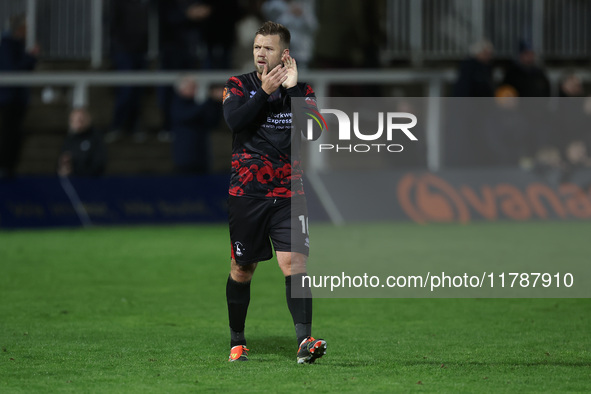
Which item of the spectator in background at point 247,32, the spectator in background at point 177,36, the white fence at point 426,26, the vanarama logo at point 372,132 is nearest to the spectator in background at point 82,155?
the spectator in background at point 177,36

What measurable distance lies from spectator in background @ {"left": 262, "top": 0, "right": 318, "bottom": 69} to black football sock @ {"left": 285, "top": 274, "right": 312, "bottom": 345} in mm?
11836

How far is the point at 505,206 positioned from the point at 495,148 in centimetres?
116

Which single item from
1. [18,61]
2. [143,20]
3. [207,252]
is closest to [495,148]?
[207,252]

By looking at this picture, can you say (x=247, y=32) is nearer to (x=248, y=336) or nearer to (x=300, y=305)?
(x=248, y=336)

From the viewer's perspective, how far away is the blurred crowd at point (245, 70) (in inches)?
594

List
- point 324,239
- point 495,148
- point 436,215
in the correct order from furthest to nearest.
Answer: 1. point 436,215
2. point 495,148
3. point 324,239

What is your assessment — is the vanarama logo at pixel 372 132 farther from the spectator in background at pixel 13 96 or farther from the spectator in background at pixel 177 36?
the spectator in background at pixel 13 96

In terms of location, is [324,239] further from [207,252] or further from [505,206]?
[505,206]

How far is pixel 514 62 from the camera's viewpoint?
17969mm

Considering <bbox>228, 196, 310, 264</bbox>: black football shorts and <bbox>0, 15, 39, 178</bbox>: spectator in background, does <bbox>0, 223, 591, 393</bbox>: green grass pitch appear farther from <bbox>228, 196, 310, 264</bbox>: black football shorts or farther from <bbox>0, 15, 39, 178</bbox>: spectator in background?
<bbox>0, 15, 39, 178</bbox>: spectator in background

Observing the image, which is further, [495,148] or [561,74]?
[561,74]

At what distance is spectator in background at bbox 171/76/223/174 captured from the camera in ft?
54.1

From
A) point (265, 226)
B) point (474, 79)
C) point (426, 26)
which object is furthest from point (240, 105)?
point (426, 26)

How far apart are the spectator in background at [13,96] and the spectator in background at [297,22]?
161 inches
